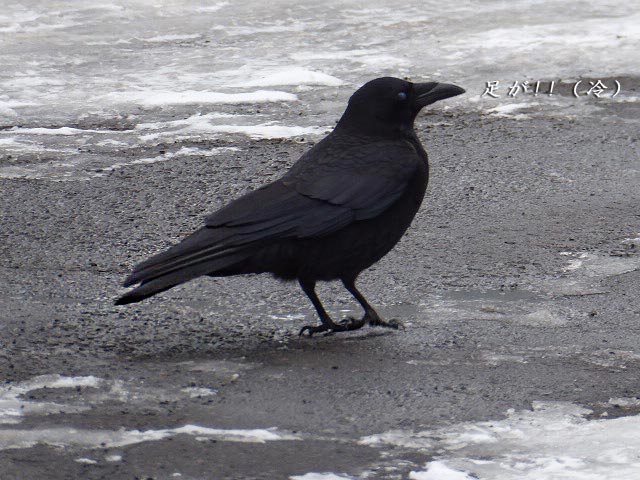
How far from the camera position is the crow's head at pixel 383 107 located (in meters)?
5.16

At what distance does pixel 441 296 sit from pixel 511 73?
14.8 feet

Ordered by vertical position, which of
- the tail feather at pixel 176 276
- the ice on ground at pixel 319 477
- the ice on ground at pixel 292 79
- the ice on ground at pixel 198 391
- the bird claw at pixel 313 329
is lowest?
the bird claw at pixel 313 329

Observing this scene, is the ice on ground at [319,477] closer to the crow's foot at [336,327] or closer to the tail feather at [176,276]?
the tail feather at [176,276]

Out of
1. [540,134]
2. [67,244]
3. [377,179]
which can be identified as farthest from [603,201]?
[67,244]

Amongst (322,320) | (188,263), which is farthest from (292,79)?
(188,263)

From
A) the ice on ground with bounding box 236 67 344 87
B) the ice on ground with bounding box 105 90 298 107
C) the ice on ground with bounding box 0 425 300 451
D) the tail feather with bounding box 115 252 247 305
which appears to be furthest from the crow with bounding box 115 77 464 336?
the ice on ground with bounding box 236 67 344 87

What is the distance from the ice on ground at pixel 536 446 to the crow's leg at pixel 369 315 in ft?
3.36

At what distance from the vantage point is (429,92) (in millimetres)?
5285

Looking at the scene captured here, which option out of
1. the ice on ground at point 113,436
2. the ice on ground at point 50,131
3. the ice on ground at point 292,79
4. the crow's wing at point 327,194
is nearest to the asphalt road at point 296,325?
the ice on ground at point 113,436

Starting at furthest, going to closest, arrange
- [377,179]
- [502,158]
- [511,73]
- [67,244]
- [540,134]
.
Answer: [511,73]
[540,134]
[502,158]
[67,244]
[377,179]

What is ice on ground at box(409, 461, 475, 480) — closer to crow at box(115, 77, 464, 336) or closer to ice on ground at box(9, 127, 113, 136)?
crow at box(115, 77, 464, 336)

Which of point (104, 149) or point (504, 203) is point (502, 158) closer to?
point (504, 203)

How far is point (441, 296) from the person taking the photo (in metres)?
5.36

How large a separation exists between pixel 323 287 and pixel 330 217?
83 centimetres
